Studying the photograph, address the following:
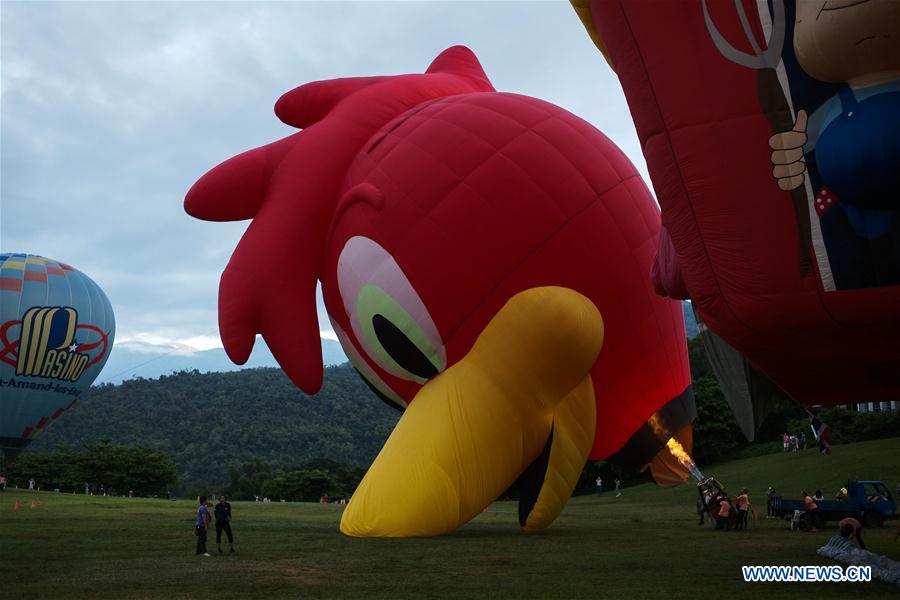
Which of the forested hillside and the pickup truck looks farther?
the forested hillside

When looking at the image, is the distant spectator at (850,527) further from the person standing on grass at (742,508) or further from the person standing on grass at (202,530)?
the person standing on grass at (202,530)

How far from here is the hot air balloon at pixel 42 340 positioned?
3073cm

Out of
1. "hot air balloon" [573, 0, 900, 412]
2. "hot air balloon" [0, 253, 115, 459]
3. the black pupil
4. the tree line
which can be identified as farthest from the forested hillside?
"hot air balloon" [573, 0, 900, 412]

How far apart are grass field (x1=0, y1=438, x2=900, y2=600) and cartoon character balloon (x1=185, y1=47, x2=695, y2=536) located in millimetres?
1217

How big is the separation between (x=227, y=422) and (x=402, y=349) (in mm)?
61105

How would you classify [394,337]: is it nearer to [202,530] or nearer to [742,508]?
[202,530]

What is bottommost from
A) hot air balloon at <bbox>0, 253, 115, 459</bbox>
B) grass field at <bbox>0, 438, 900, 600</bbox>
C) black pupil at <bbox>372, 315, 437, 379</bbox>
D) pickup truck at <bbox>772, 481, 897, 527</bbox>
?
grass field at <bbox>0, 438, 900, 600</bbox>

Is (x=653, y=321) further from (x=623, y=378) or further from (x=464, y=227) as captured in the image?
(x=464, y=227)

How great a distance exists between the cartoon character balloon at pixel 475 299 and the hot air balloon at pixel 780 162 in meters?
5.19

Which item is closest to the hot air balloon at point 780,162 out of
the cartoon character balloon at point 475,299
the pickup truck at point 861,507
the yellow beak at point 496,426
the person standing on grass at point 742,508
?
the yellow beak at point 496,426

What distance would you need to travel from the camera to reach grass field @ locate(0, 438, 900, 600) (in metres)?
8.48

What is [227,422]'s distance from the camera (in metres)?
71.2

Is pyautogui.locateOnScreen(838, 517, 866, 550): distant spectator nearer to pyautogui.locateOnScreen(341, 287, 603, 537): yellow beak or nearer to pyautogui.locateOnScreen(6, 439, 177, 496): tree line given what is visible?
pyautogui.locateOnScreen(341, 287, 603, 537): yellow beak

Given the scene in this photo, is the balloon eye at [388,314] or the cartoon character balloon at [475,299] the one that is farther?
the balloon eye at [388,314]
